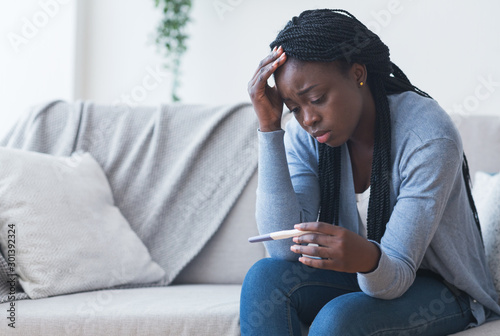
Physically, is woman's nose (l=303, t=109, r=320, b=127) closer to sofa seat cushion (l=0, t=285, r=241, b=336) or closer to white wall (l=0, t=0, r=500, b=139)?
sofa seat cushion (l=0, t=285, r=241, b=336)

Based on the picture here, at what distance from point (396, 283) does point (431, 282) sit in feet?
0.50

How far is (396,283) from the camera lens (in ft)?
2.86

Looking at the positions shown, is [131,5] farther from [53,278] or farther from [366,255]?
[366,255]

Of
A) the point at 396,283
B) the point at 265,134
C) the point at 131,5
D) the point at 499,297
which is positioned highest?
the point at 131,5

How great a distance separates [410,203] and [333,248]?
210 millimetres

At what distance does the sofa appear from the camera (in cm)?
108

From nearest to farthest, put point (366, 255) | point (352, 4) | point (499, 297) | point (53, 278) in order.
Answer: point (366, 255), point (499, 297), point (53, 278), point (352, 4)

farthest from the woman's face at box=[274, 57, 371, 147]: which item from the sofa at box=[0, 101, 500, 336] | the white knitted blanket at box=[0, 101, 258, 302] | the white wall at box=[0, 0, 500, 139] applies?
the white wall at box=[0, 0, 500, 139]

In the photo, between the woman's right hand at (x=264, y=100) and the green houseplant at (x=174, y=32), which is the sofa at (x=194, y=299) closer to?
the woman's right hand at (x=264, y=100)

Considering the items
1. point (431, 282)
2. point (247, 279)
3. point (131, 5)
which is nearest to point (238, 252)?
point (247, 279)

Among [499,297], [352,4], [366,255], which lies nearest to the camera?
[366,255]

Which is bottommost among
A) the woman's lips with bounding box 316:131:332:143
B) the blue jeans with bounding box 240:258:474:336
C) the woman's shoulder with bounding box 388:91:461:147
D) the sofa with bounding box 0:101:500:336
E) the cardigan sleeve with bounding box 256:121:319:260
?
the sofa with bounding box 0:101:500:336

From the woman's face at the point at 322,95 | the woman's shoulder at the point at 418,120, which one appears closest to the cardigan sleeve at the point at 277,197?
the woman's face at the point at 322,95

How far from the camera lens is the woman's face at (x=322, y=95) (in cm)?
93
